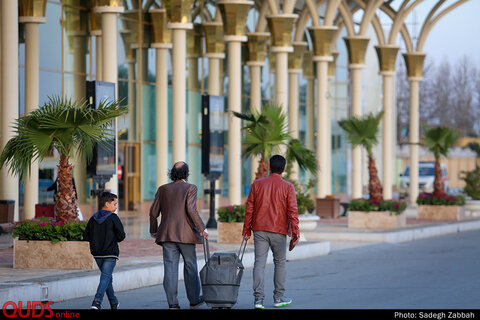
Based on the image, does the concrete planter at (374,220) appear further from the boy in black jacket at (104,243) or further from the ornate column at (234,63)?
the boy in black jacket at (104,243)

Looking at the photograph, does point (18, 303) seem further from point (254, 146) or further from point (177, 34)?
point (177, 34)

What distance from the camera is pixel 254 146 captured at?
22312 mm

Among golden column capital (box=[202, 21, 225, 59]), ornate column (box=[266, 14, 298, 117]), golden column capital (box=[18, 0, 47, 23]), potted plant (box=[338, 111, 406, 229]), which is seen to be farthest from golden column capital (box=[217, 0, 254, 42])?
golden column capital (box=[202, 21, 225, 59])

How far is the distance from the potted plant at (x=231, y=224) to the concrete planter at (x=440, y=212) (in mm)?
13223

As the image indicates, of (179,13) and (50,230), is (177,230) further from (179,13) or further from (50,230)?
(179,13)

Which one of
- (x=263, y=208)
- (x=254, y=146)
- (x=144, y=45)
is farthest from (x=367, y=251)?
(x=144, y=45)

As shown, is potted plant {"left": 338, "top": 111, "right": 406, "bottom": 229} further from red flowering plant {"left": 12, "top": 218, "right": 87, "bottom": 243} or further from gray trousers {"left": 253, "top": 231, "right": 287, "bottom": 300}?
gray trousers {"left": 253, "top": 231, "right": 287, "bottom": 300}

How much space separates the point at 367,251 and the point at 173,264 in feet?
36.9

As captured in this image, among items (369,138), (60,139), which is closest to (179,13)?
(369,138)

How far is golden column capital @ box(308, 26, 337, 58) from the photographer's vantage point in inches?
1368

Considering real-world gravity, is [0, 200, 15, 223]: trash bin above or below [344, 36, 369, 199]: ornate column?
below

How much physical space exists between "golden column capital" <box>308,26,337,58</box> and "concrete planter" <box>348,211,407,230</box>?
8.88 meters

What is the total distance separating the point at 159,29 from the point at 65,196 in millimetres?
18918

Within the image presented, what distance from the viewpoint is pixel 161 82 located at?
32.0 m
